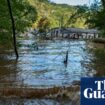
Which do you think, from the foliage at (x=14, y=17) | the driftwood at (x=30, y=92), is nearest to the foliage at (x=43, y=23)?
the foliage at (x=14, y=17)

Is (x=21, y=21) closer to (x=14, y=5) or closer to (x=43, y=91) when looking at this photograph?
(x=14, y=5)

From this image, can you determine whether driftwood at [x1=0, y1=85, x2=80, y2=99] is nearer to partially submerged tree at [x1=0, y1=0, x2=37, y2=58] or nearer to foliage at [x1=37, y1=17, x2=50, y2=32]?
partially submerged tree at [x1=0, y1=0, x2=37, y2=58]

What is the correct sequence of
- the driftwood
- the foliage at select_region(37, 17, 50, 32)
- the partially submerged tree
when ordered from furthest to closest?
the foliage at select_region(37, 17, 50, 32), the partially submerged tree, the driftwood

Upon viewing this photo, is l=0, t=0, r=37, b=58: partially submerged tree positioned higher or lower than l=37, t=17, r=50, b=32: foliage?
higher

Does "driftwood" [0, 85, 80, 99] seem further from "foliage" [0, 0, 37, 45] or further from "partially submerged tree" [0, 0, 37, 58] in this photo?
"foliage" [0, 0, 37, 45]

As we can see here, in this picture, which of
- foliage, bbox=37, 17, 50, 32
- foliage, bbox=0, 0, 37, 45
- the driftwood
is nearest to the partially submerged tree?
foliage, bbox=0, 0, 37, 45

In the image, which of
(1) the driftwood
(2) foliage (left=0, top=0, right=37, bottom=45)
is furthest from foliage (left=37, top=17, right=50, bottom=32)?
(1) the driftwood

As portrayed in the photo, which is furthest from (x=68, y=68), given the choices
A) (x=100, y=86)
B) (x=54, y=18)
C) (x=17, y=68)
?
(x=54, y=18)

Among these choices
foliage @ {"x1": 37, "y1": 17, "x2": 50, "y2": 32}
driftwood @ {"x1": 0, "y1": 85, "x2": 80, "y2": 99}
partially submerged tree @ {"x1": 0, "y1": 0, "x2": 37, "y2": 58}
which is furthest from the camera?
foliage @ {"x1": 37, "y1": 17, "x2": 50, "y2": 32}

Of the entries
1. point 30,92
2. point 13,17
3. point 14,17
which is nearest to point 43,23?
point 14,17

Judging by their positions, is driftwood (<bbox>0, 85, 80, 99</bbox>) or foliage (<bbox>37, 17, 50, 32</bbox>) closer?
driftwood (<bbox>0, 85, 80, 99</bbox>)

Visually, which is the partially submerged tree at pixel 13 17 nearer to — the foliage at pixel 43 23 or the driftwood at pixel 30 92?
the driftwood at pixel 30 92

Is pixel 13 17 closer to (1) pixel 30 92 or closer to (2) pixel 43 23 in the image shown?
(1) pixel 30 92

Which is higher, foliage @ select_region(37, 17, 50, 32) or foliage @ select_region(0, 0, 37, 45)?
foliage @ select_region(0, 0, 37, 45)
